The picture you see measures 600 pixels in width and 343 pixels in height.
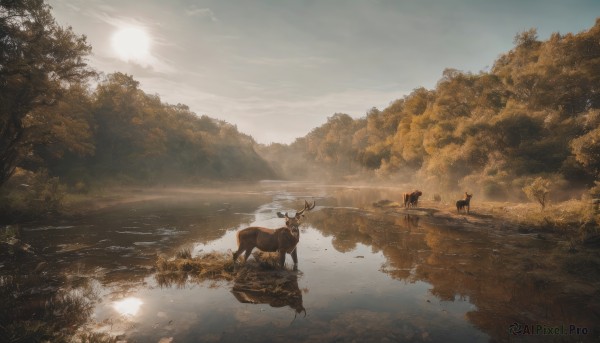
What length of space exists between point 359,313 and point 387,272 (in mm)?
3467

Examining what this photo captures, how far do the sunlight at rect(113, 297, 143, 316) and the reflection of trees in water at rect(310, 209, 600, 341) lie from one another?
24.6 feet

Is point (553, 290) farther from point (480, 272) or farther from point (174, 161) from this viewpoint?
point (174, 161)

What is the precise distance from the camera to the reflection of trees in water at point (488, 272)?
22.5 ft

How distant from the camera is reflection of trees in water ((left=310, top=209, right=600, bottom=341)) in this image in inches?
270

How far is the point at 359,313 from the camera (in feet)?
23.7

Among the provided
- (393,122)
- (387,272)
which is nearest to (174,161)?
(393,122)

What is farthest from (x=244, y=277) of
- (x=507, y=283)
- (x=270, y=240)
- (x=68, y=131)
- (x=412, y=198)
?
(x=68, y=131)

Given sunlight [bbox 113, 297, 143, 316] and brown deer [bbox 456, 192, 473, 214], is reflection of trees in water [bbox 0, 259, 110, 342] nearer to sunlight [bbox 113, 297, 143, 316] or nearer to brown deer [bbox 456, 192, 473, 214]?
sunlight [bbox 113, 297, 143, 316]

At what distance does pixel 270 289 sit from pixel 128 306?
3459 millimetres

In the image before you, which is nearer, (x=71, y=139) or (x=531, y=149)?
(x=531, y=149)

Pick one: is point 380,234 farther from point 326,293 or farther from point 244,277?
point 244,277

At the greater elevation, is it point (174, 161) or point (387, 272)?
point (174, 161)

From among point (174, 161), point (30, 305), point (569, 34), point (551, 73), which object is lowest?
point (30, 305)

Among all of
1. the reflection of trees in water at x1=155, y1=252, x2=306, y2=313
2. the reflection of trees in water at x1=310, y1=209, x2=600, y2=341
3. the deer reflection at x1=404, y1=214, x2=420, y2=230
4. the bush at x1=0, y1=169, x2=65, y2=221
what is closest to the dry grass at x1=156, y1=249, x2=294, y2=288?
the reflection of trees in water at x1=155, y1=252, x2=306, y2=313
